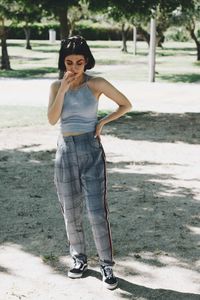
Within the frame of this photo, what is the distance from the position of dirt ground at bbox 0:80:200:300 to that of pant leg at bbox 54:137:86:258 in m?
0.53

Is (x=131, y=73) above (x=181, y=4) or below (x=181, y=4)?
below

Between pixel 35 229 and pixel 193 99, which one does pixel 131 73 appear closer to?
pixel 193 99

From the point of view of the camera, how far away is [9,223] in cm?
591

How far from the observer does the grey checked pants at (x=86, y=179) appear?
407 cm

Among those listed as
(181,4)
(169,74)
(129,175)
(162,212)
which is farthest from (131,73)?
(162,212)

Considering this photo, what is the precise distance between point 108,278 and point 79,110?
138 cm

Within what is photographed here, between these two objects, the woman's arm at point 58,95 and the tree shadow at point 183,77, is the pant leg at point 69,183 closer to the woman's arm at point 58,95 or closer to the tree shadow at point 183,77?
the woman's arm at point 58,95

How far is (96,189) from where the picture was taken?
4.09m

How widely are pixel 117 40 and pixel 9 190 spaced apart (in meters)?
67.4

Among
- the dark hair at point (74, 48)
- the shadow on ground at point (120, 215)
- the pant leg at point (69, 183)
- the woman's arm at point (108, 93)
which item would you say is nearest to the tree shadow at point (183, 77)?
the shadow on ground at point (120, 215)

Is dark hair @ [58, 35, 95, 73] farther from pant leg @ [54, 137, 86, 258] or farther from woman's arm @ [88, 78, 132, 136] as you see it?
pant leg @ [54, 137, 86, 258]

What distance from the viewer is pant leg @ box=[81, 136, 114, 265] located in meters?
4.07

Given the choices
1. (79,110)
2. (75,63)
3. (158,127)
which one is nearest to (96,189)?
(79,110)

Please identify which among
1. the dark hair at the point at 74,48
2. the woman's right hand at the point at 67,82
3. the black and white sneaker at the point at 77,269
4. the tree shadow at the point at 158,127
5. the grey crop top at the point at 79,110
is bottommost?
the tree shadow at the point at 158,127
